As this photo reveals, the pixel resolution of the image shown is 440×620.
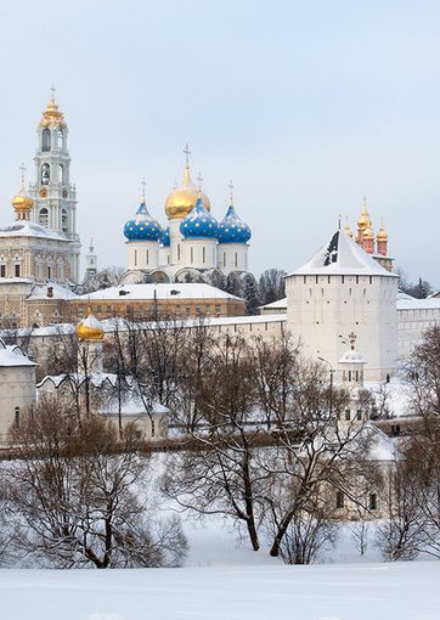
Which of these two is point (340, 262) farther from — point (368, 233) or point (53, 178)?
point (53, 178)

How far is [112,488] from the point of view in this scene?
1606 cm

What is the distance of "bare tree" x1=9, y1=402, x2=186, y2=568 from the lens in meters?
15.3

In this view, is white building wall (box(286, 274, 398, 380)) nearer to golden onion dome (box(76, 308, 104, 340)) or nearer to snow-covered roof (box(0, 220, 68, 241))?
golden onion dome (box(76, 308, 104, 340))

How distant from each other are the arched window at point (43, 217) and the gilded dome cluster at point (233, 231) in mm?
8072

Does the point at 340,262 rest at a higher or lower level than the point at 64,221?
lower

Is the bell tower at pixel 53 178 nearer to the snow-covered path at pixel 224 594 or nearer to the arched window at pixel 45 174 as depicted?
the arched window at pixel 45 174

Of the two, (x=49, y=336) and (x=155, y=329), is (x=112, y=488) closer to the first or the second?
(x=155, y=329)

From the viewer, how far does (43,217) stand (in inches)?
2328

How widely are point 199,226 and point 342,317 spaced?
17.5 metres

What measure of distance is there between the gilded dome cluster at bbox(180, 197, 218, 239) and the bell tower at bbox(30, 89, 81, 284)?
6302 mm

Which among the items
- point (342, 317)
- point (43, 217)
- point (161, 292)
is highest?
point (43, 217)

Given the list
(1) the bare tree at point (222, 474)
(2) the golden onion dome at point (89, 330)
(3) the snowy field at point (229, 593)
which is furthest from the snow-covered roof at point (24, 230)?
(3) the snowy field at point (229, 593)

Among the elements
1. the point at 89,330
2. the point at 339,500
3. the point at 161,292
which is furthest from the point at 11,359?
the point at 161,292

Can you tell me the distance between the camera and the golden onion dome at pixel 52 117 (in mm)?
58125
